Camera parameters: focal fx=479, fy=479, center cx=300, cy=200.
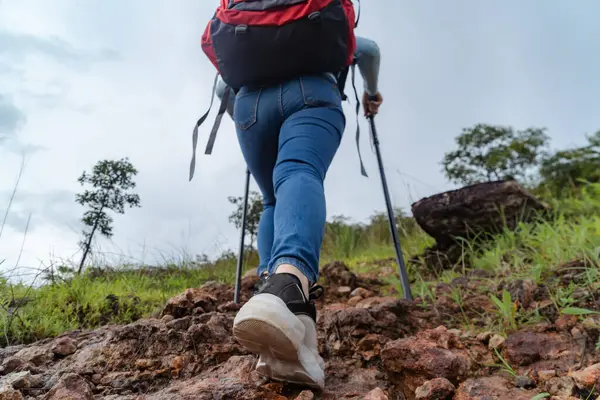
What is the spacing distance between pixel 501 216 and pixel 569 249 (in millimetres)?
1625

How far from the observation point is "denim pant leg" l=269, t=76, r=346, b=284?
→ 1.61 meters

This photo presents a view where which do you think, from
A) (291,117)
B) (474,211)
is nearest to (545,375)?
(291,117)

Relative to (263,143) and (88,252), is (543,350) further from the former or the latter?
(88,252)

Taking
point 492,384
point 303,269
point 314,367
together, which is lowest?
point 492,384

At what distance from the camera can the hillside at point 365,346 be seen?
1553 millimetres

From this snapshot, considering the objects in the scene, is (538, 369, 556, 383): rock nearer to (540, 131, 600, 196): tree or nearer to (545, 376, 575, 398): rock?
(545, 376, 575, 398): rock

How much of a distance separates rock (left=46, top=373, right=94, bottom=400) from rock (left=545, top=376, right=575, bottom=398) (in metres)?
1.45

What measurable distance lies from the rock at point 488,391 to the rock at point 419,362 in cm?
7

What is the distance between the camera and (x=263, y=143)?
7.23ft

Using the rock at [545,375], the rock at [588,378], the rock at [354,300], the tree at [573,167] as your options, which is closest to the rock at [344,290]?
the rock at [354,300]

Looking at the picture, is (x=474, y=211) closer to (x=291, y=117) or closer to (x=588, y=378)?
(x=291, y=117)

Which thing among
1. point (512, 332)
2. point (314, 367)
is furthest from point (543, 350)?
point (314, 367)

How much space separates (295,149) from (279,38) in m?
0.47

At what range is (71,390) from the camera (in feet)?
5.09
